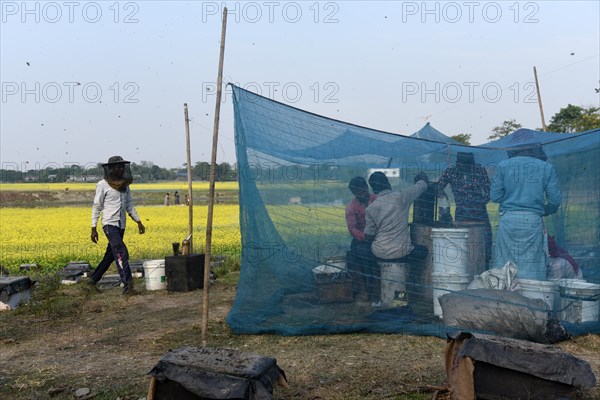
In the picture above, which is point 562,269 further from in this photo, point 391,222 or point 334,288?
point 334,288

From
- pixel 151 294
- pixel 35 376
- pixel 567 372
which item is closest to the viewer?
pixel 567 372

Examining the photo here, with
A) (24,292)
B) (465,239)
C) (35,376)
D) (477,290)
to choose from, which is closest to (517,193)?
(465,239)

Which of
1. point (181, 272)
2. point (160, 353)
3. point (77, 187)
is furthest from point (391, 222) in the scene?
point (77, 187)

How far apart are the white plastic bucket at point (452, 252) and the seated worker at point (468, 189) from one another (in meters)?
0.28

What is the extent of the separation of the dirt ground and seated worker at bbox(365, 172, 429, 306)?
833mm

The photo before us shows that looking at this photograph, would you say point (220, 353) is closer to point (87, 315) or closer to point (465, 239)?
point (465, 239)

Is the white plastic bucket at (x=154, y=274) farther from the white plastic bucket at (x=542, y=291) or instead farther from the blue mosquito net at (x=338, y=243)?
the white plastic bucket at (x=542, y=291)

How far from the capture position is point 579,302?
5.78 m

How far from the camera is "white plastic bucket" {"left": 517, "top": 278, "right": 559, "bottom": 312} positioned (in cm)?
580

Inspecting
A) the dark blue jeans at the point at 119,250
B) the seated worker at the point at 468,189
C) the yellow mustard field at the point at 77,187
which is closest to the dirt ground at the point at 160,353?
the dark blue jeans at the point at 119,250

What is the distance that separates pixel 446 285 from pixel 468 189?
1.04 meters

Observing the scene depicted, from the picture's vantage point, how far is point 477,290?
5.73 meters

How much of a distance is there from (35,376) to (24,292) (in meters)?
3.27

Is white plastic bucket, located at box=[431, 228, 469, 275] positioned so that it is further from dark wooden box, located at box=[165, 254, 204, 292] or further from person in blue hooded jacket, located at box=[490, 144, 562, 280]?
dark wooden box, located at box=[165, 254, 204, 292]
